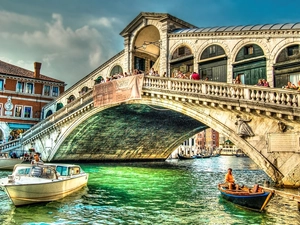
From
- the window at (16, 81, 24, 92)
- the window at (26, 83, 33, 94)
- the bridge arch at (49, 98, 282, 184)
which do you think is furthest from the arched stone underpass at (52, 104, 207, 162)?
the window at (16, 81, 24, 92)

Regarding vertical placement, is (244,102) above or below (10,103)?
below

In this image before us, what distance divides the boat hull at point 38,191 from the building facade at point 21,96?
2420cm

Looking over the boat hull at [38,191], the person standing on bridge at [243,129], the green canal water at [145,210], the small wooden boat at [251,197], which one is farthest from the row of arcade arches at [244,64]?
the boat hull at [38,191]

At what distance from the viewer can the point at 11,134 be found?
112ft

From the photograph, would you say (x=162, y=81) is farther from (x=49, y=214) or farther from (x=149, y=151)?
(x=149, y=151)

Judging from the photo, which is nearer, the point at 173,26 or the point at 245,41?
the point at 245,41

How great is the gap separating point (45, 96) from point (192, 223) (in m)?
31.0

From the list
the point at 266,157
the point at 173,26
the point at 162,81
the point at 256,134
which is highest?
the point at 173,26

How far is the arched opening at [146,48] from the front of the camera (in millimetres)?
23281

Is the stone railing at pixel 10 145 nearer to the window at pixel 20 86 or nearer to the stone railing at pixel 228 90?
the window at pixel 20 86

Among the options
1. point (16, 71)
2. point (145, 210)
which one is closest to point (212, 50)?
point (145, 210)

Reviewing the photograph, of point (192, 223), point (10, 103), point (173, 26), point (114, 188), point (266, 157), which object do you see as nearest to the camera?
point (192, 223)

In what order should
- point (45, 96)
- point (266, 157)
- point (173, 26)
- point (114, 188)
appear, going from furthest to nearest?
1. point (45, 96)
2. point (173, 26)
3. point (114, 188)
4. point (266, 157)

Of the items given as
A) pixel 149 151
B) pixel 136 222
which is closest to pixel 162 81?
pixel 136 222
